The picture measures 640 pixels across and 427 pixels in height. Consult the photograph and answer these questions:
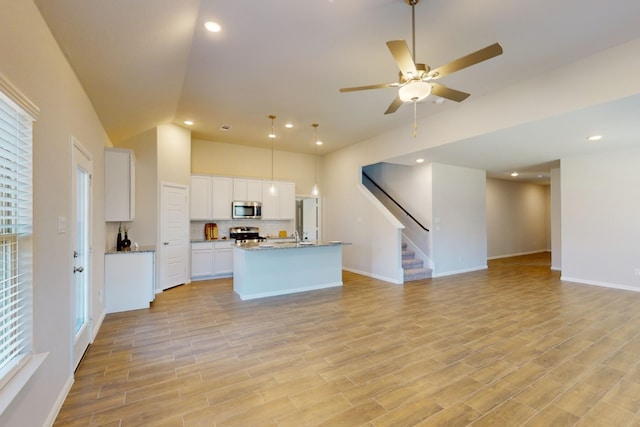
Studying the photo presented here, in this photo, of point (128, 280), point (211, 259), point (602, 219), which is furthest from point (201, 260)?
point (602, 219)

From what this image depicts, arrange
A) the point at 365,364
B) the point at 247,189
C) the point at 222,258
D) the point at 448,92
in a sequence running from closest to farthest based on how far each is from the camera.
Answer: the point at 365,364 → the point at 448,92 → the point at 222,258 → the point at 247,189

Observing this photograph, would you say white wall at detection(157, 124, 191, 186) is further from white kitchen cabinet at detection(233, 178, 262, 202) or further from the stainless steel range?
the stainless steel range

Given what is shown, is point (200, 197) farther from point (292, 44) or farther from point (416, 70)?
point (416, 70)

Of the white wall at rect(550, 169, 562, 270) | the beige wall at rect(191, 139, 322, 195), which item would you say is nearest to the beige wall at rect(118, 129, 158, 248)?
the beige wall at rect(191, 139, 322, 195)

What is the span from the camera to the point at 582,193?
5.99m

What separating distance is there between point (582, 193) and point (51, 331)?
8.38 m

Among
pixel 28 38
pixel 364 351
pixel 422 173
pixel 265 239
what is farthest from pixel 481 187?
pixel 28 38

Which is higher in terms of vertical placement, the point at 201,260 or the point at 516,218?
the point at 516,218

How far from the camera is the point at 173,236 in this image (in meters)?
5.75

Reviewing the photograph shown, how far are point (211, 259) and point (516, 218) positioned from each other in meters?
10.2

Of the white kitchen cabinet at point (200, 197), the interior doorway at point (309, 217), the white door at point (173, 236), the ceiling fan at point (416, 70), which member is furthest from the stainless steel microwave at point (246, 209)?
the ceiling fan at point (416, 70)

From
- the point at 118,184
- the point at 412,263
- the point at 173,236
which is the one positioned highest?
the point at 118,184

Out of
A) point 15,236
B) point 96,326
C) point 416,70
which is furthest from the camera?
point 96,326

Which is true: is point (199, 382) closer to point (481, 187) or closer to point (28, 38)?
point (28, 38)
